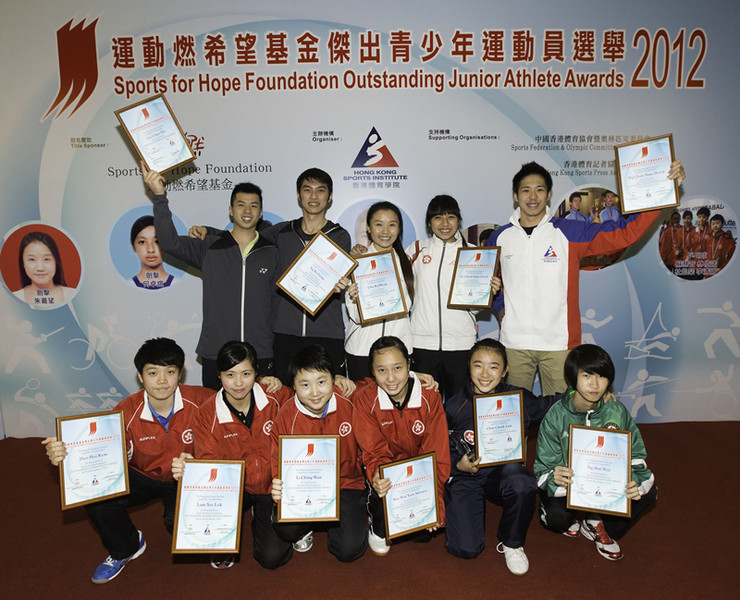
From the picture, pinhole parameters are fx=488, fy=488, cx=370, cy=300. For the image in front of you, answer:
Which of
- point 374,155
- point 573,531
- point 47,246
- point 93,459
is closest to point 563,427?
point 573,531

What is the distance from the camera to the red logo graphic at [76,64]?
391 cm

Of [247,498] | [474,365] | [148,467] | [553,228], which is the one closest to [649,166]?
[553,228]

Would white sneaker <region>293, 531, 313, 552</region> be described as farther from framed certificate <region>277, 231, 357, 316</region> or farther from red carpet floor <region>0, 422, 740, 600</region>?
framed certificate <region>277, 231, 357, 316</region>

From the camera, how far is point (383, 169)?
13.5ft

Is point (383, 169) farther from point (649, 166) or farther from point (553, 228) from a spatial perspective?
point (649, 166)

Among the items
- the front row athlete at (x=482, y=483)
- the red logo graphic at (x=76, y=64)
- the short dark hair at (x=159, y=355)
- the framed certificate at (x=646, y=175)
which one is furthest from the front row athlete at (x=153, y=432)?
the framed certificate at (x=646, y=175)

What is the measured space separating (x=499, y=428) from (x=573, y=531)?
83cm

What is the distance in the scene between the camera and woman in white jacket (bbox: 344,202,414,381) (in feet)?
10.5

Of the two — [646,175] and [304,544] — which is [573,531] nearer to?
[304,544]

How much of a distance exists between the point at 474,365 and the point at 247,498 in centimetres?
147

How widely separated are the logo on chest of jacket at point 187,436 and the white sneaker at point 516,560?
180cm

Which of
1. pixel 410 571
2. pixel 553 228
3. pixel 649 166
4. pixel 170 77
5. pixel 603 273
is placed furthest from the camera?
pixel 603 273

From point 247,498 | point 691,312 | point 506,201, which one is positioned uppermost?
point 506,201

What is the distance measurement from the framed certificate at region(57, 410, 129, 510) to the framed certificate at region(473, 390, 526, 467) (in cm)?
184
